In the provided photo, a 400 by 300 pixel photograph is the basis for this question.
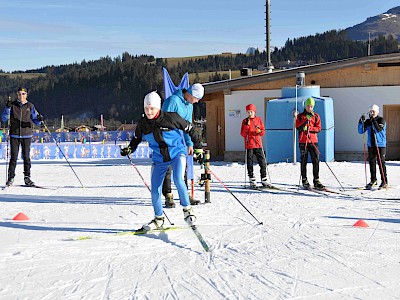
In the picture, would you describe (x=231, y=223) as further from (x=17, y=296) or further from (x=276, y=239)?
(x=17, y=296)

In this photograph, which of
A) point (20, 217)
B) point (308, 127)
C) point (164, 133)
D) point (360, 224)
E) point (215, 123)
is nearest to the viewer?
point (164, 133)

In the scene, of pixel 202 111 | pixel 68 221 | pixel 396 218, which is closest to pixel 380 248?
pixel 396 218

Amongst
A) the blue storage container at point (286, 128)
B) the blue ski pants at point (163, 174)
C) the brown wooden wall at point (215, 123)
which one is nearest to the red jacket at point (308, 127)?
the blue ski pants at point (163, 174)

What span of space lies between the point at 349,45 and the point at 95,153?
78.1m

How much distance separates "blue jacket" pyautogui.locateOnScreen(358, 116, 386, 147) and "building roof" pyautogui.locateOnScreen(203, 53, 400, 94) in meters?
8.71

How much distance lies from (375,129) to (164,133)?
5.38 meters

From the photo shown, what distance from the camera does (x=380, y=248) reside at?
5.51 metres

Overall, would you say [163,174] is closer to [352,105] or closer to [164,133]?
[164,133]

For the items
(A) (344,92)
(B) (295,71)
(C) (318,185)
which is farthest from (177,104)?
(A) (344,92)

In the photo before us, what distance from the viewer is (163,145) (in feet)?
20.8

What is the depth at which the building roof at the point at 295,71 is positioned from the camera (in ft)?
60.7

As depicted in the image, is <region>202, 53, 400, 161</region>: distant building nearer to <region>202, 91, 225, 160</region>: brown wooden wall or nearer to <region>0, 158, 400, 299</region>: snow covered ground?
<region>202, 91, 225, 160</region>: brown wooden wall

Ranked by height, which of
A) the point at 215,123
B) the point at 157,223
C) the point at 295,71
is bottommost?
the point at 157,223

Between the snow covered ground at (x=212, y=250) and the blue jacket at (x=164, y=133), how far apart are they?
36.1 inches
